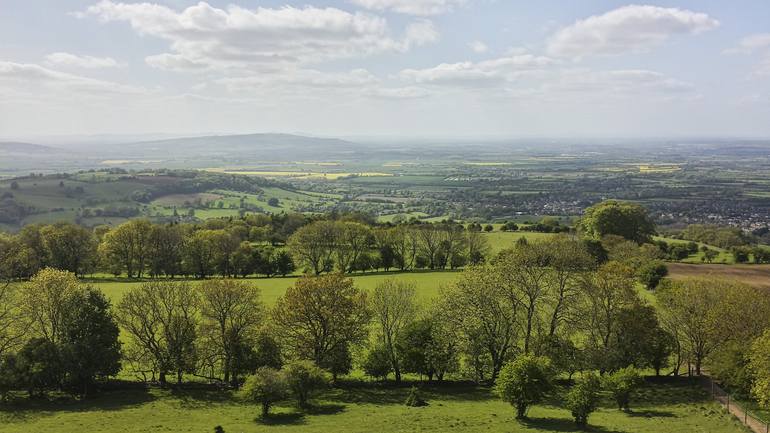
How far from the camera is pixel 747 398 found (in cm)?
3406

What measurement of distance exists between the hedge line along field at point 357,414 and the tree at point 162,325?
86.6 inches

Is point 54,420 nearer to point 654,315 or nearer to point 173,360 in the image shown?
point 173,360

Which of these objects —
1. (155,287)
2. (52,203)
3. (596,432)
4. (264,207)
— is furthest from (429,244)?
(52,203)

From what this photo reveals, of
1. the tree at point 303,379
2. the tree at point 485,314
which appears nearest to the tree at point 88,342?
the tree at point 303,379

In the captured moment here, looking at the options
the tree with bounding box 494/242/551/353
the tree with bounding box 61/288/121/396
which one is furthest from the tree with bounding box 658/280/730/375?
the tree with bounding box 61/288/121/396

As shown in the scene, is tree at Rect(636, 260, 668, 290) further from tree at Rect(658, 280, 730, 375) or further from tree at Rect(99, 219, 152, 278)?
tree at Rect(99, 219, 152, 278)

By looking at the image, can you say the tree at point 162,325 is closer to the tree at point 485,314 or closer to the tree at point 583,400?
the tree at point 485,314

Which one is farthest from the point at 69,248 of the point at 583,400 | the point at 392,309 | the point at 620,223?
the point at 620,223

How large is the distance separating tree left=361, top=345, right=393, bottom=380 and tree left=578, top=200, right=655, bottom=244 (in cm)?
5880

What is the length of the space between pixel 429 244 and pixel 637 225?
124 feet

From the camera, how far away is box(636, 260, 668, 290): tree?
62047mm

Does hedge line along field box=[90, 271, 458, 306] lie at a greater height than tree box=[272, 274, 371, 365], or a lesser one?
lesser

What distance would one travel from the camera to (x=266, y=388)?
31.3m

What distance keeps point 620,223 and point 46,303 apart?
274 feet
